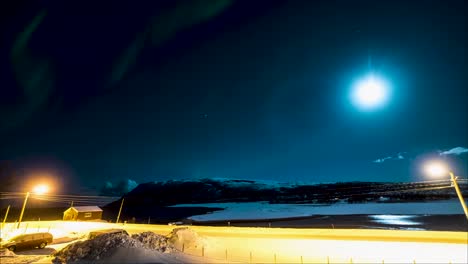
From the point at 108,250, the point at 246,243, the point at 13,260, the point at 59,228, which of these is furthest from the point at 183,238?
the point at 59,228

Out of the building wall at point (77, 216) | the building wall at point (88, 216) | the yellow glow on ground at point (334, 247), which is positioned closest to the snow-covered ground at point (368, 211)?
the building wall at point (88, 216)

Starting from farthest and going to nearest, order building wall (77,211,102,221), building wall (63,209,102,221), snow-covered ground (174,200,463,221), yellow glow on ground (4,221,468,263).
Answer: snow-covered ground (174,200,463,221) → building wall (77,211,102,221) → building wall (63,209,102,221) → yellow glow on ground (4,221,468,263)

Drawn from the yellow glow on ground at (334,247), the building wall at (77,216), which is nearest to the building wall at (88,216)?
the building wall at (77,216)

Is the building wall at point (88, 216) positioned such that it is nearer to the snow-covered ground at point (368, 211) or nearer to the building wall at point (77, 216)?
the building wall at point (77, 216)

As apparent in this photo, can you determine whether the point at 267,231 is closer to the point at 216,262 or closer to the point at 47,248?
the point at 216,262

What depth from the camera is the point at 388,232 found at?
27.0 m

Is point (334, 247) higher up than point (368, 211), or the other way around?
point (368, 211)

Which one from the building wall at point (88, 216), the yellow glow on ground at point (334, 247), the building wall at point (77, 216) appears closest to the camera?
the yellow glow on ground at point (334, 247)

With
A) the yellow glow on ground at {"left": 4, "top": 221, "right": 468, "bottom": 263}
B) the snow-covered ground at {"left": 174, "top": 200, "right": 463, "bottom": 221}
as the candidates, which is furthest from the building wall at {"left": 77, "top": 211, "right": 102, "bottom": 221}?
the yellow glow on ground at {"left": 4, "top": 221, "right": 468, "bottom": 263}

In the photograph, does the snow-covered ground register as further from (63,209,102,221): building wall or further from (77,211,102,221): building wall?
(63,209,102,221): building wall

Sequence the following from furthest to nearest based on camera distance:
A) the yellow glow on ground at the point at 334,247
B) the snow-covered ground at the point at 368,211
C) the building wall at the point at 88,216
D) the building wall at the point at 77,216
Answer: the snow-covered ground at the point at 368,211 < the building wall at the point at 88,216 < the building wall at the point at 77,216 < the yellow glow on ground at the point at 334,247

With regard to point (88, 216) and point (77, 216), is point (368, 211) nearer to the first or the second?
point (88, 216)

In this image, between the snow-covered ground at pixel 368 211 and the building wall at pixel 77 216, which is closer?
the building wall at pixel 77 216

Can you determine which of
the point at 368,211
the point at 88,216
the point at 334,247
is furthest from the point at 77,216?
the point at 368,211
